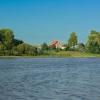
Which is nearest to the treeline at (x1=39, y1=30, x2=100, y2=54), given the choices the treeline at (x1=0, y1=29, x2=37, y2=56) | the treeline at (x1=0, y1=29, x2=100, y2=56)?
the treeline at (x1=0, y1=29, x2=100, y2=56)

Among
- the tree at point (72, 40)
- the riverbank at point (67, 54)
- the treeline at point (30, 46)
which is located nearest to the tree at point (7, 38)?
the treeline at point (30, 46)

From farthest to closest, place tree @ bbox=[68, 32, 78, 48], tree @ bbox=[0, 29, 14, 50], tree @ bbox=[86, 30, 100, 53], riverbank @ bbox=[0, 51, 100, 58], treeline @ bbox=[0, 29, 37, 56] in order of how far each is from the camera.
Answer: tree @ bbox=[68, 32, 78, 48] → tree @ bbox=[86, 30, 100, 53] → riverbank @ bbox=[0, 51, 100, 58] → tree @ bbox=[0, 29, 14, 50] → treeline @ bbox=[0, 29, 37, 56]

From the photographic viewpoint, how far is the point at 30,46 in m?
150

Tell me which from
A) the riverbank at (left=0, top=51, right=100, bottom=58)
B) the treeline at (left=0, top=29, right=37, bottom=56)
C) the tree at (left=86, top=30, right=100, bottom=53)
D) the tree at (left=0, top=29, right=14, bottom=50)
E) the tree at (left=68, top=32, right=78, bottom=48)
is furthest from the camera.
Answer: the tree at (left=68, top=32, right=78, bottom=48)

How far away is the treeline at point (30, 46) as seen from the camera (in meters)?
149

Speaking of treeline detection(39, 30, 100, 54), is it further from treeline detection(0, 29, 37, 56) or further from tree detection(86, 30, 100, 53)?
treeline detection(0, 29, 37, 56)

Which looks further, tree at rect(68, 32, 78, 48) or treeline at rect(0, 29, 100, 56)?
tree at rect(68, 32, 78, 48)

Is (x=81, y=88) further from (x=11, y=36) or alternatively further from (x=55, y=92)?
(x=11, y=36)

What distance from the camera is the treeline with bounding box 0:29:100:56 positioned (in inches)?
5869

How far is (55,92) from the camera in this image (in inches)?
1147

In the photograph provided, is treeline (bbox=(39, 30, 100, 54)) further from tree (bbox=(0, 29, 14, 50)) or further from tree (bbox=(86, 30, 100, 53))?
tree (bbox=(0, 29, 14, 50))

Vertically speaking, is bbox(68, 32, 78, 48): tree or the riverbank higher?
bbox(68, 32, 78, 48): tree

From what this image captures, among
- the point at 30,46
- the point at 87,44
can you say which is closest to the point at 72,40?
the point at 87,44

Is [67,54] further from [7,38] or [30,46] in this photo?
[7,38]
